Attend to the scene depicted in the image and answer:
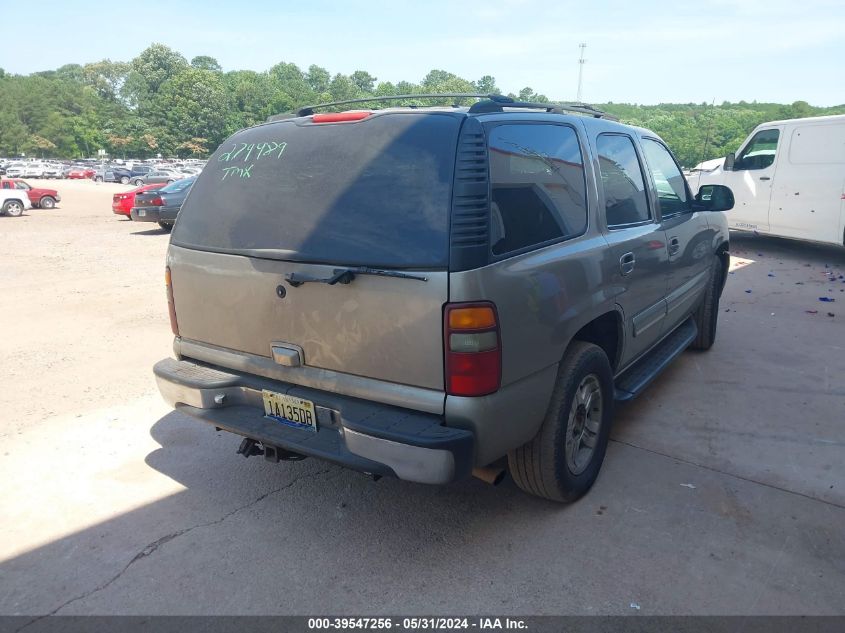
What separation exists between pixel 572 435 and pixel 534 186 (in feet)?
4.29

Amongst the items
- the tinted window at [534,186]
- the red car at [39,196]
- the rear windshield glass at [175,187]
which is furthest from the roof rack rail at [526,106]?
the red car at [39,196]

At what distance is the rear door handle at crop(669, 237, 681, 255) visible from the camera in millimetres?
4316

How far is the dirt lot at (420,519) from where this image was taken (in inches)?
103

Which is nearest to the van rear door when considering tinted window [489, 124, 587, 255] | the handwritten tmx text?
tinted window [489, 124, 587, 255]

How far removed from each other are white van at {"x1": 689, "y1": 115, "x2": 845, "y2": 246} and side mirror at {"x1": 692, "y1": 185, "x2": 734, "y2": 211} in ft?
20.4

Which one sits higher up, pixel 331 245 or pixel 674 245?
pixel 331 245

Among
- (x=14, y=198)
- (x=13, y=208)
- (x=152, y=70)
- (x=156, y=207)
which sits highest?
(x=152, y=70)

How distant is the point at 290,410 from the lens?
284cm

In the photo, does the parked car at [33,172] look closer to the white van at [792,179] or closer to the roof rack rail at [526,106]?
the white van at [792,179]

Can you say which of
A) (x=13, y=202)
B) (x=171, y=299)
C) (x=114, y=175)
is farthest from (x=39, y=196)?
(x=114, y=175)

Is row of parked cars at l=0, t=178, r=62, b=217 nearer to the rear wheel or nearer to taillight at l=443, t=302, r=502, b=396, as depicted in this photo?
the rear wheel

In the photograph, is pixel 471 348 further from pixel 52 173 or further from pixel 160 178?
pixel 52 173

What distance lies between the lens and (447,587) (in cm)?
264
